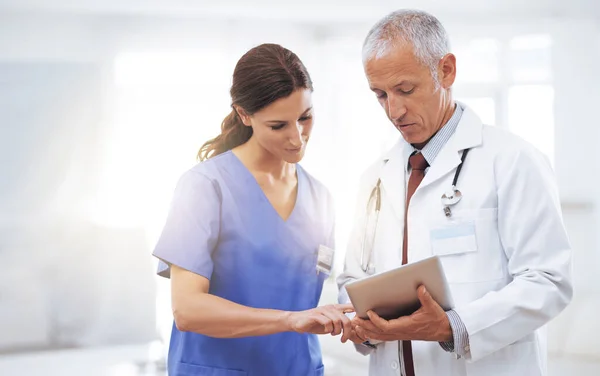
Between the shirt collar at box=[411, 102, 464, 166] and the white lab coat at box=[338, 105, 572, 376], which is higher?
the shirt collar at box=[411, 102, 464, 166]

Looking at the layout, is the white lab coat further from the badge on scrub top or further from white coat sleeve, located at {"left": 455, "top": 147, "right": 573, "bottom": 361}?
the badge on scrub top

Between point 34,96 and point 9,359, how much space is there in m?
1.35

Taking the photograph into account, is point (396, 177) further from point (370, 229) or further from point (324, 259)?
point (324, 259)

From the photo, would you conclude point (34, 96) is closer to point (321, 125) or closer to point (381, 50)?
point (321, 125)

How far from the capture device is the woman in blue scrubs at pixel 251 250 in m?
1.64

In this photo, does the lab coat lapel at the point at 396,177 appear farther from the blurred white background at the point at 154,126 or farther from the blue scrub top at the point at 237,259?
the blurred white background at the point at 154,126

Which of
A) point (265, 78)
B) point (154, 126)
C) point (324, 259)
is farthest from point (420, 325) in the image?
point (154, 126)

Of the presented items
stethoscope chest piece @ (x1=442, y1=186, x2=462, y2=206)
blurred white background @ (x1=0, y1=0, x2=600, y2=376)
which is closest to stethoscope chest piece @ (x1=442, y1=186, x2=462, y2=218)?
stethoscope chest piece @ (x1=442, y1=186, x2=462, y2=206)

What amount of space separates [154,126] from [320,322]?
7.30 ft

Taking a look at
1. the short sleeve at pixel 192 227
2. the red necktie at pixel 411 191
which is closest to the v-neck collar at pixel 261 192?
the short sleeve at pixel 192 227

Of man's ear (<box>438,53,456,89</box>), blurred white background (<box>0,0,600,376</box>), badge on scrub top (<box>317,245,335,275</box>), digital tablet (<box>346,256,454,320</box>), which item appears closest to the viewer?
digital tablet (<box>346,256,454,320</box>)

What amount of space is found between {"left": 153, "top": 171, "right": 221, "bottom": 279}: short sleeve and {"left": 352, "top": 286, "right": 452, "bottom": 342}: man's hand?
46 cm

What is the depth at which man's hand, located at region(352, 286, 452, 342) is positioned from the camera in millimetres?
1428

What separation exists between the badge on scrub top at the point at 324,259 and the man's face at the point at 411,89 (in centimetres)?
40
